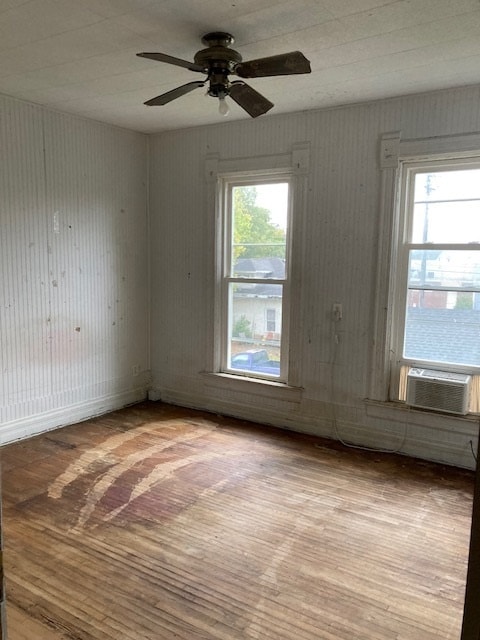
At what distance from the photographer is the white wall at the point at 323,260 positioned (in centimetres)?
356

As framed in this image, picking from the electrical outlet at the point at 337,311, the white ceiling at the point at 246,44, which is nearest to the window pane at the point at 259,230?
the electrical outlet at the point at 337,311

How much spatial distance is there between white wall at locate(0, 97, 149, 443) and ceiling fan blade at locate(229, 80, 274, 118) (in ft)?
6.65

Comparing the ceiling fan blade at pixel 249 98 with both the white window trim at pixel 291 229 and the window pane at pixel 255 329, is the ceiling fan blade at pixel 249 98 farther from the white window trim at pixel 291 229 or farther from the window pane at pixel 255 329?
the window pane at pixel 255 329

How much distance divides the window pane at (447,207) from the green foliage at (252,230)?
3.88 feet

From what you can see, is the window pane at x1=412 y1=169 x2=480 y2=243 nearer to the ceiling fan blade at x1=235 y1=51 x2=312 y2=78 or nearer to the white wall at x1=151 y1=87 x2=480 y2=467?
the white wall at x1=151 y1=87 x2=480 y2=467

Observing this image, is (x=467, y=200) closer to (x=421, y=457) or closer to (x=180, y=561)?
(x=421, y=457)

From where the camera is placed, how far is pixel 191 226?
4629mm

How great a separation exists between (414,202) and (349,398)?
165cm

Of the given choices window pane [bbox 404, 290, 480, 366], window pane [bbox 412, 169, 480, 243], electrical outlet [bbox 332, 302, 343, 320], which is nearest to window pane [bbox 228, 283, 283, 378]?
electrical outlet [bbox 332, 302, 343, 320]

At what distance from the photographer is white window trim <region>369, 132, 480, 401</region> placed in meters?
3.39

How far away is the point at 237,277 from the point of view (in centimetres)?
448

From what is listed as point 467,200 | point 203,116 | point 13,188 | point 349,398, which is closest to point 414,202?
point 467,200

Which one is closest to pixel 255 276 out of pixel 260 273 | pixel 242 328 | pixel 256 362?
pixel 260 273

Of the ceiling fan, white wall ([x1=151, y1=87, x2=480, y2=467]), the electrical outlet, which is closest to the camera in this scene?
the ceiling fan
